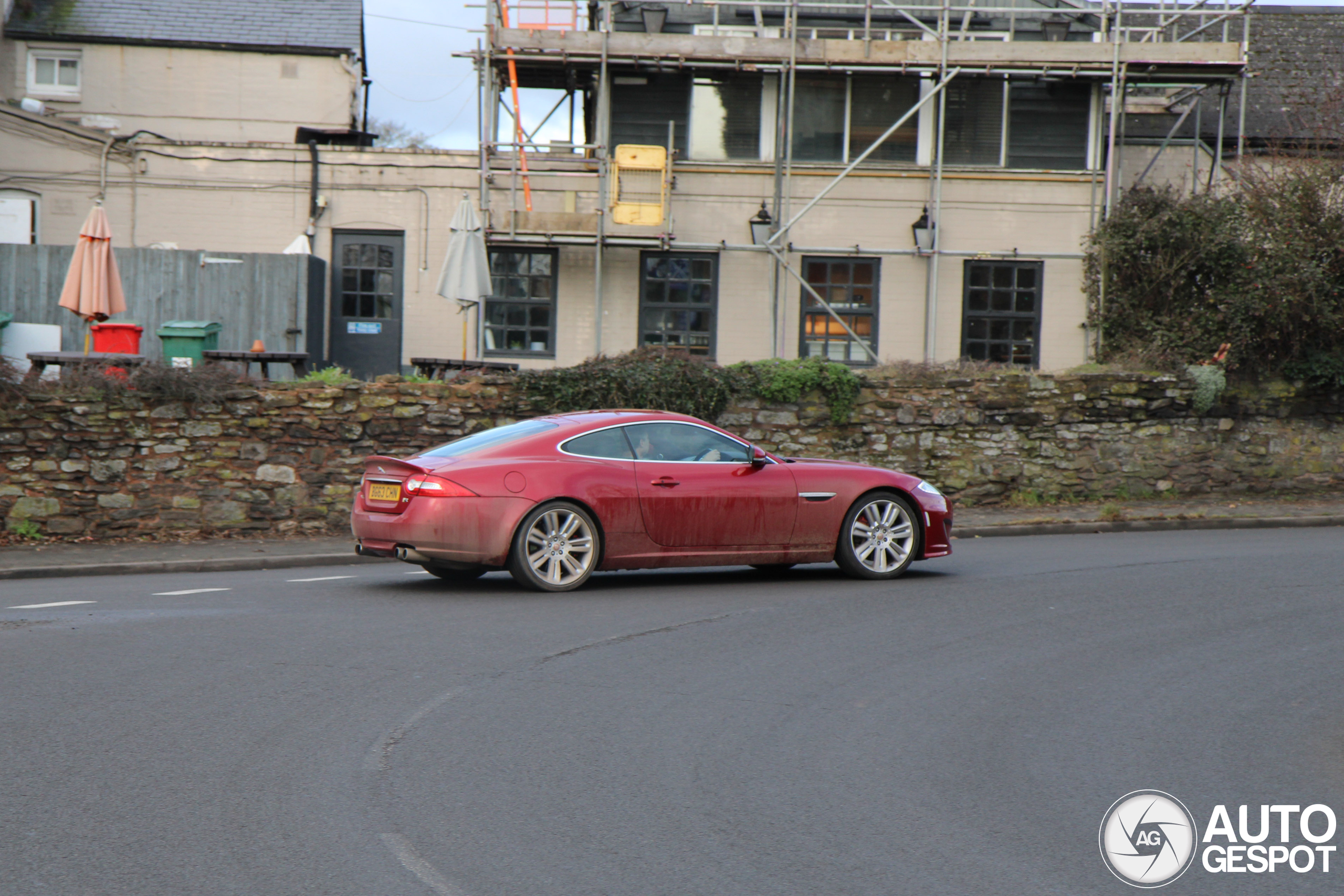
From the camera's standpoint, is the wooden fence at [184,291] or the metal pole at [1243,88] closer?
the wooden fence at [184,291]

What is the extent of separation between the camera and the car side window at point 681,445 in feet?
36.2

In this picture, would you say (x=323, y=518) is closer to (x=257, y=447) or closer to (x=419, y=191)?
(x=257, y=447)

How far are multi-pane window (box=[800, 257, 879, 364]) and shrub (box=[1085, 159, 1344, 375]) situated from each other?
163 inches

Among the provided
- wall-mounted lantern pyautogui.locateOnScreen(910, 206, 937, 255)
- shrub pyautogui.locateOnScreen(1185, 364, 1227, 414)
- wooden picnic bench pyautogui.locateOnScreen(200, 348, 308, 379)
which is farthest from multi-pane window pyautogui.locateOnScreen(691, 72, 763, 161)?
wooden picnic bench pyautogui.locateOnScreen(200, 348, 308, 379)

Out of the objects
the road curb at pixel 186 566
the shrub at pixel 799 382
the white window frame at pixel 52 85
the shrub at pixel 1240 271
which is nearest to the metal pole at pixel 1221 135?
the shrub at pixel 1240 271

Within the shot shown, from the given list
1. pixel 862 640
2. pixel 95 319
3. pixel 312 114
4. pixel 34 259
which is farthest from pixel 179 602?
pixel 312 114

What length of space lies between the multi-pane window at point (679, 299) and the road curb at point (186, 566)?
10962 mm

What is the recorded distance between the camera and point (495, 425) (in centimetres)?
1606

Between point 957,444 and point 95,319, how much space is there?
12.0 m

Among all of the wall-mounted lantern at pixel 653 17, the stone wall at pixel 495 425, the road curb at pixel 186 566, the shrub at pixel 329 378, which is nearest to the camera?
the road curb at pixel 186 566

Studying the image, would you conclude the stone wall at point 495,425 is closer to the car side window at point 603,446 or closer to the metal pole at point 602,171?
the car side window at point 603,446

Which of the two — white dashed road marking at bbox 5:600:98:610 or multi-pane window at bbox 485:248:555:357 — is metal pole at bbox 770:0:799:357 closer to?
multi-pane window at bbox 485:248:555:357

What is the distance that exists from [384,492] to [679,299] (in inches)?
543

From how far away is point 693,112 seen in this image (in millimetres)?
23797
